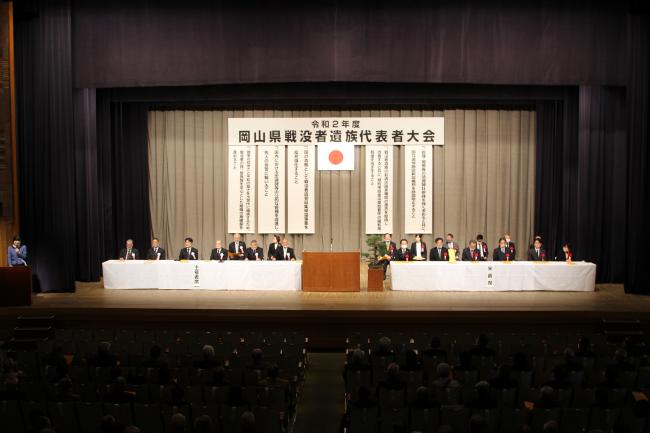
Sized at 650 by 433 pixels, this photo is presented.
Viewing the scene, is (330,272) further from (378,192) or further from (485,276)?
(378,192)

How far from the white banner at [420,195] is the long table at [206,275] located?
12.7 ft

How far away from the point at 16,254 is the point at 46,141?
1.81 m

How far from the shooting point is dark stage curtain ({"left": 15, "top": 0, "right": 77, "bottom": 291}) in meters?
11.2

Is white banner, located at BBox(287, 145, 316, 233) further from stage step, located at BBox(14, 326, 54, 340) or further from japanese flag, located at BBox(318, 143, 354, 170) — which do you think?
stage step, located at BBox(14, 326, 54, 340)

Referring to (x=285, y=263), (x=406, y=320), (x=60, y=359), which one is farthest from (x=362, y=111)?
(x=60, y=359)

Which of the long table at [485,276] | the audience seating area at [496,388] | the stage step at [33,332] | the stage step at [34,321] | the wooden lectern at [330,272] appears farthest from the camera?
the long table at [485,276]

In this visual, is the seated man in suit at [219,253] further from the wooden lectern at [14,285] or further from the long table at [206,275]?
the wooden lectern at [14,285]

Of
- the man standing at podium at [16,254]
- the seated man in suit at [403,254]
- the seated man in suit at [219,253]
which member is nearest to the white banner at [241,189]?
the seated man in suit at [219,253]

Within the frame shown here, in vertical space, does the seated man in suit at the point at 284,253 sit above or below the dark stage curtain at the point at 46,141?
below

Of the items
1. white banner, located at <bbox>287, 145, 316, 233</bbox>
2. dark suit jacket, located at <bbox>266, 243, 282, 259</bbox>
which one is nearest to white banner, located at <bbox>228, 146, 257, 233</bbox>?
white banner, located at <bbox>287, 145, 316, 233</bbox>

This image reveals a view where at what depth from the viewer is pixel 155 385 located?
19.6 ft

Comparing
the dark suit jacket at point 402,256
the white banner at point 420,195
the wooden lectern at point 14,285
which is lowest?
the wooden lectern at point 14,285

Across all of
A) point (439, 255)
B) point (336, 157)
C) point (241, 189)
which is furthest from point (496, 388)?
point (241, 189)

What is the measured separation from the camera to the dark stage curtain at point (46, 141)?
11.2 meters
